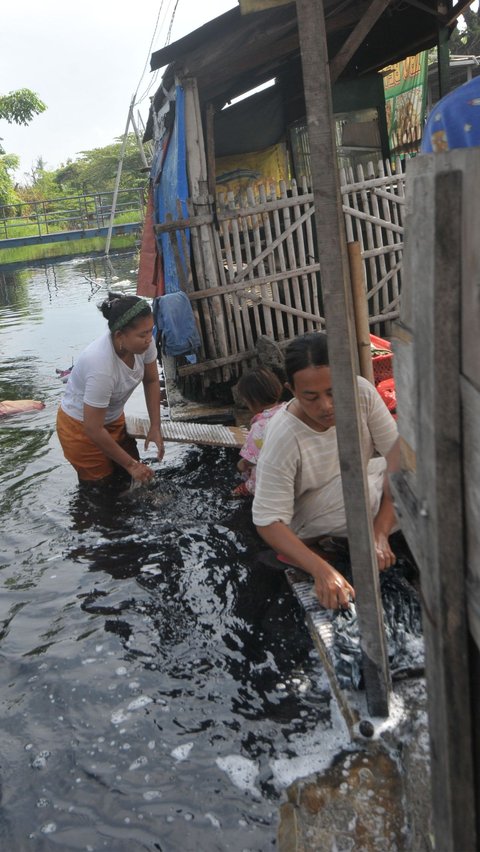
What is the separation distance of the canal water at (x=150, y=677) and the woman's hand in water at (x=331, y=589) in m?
0.37

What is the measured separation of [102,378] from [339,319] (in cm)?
303

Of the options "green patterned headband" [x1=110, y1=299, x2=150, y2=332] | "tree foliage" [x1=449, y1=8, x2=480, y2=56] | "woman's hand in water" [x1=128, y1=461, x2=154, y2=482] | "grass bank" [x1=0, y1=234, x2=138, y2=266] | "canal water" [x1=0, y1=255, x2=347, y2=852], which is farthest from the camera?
"grass bank" [x1=0, y1=234, x2=138, y2=266]

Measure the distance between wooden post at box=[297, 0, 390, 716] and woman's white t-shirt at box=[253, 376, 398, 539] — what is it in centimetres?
86

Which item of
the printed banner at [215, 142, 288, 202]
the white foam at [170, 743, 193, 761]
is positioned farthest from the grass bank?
the white foam at [170, 743, 193, 761]

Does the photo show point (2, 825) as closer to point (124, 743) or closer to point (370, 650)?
point (124, 743)

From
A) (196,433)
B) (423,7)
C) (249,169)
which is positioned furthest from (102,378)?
(249,169)

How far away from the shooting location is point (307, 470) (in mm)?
3330

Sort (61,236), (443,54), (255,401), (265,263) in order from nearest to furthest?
(255,401) → (265,263) → (443,54) → (61,236)

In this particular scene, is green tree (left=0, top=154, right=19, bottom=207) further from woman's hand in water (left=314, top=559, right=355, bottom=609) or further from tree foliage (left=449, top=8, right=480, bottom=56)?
woman's hand in water (left=314, top=559, right=355, bottom=609)

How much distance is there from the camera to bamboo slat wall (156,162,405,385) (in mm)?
7254

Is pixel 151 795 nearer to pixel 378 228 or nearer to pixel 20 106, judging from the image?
pixel 378 228

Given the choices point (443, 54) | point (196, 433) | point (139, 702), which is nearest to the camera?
point (139, 702)

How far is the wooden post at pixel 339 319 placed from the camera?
74.6 inches

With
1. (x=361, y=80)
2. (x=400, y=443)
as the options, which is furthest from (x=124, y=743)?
(x=361, y=80)
